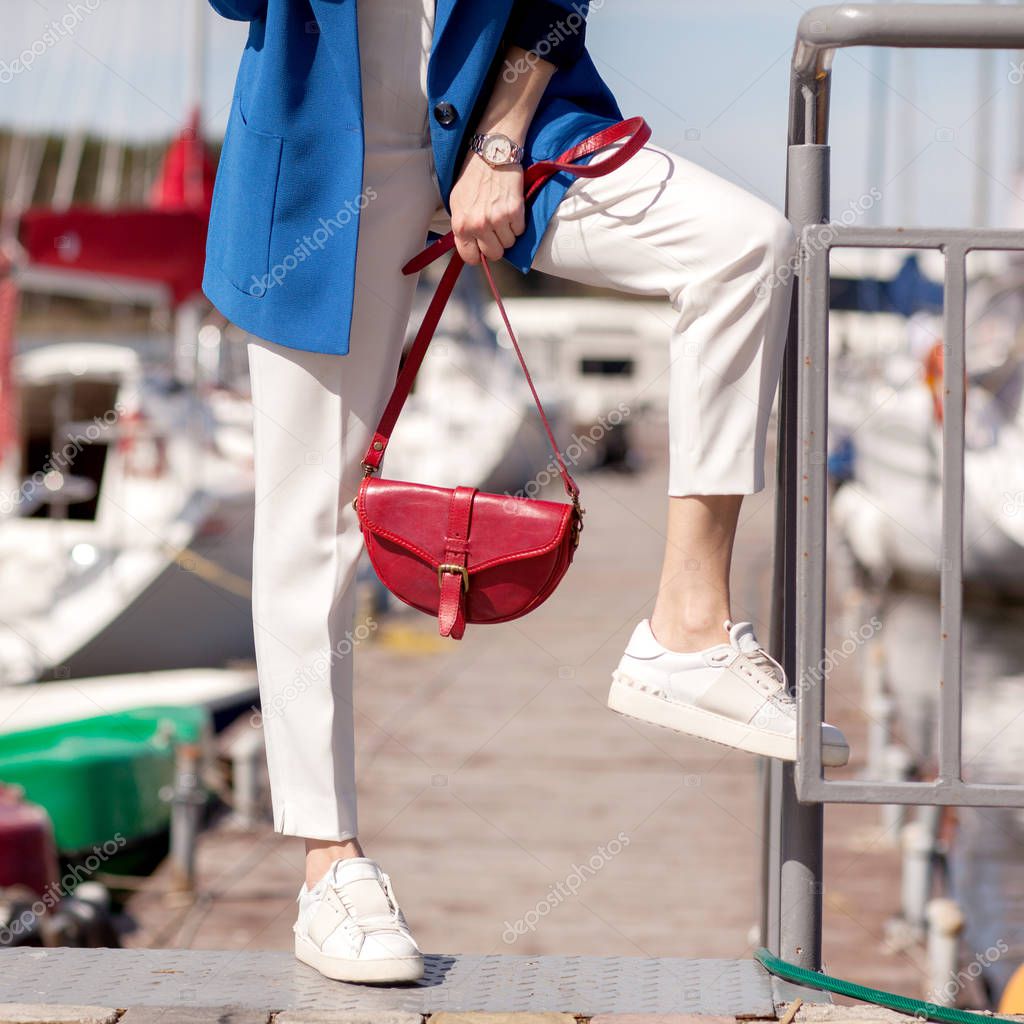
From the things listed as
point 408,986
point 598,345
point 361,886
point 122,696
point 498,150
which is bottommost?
point 122,696

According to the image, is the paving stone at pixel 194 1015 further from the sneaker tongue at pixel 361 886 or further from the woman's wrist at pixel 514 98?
the woman's wrist at pixel 514 98

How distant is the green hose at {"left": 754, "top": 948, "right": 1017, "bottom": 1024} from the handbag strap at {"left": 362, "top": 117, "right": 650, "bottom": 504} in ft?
2.14

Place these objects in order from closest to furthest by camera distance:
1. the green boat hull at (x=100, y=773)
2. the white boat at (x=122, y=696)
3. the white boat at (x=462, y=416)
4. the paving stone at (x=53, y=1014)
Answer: the paving stone at (x=53, y=1014) < the green boat hull at (x=100, y=773) < the white boat at (x=122, y=696) < the white boat at (x=462, y=416)

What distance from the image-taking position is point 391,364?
1.87m

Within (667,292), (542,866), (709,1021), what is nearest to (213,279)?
(667,292)

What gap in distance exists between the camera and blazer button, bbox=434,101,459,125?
1713 mm

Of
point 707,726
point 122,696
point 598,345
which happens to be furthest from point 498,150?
point 598,345

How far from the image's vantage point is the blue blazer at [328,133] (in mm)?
1707

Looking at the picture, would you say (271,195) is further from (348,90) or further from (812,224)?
(812,224)

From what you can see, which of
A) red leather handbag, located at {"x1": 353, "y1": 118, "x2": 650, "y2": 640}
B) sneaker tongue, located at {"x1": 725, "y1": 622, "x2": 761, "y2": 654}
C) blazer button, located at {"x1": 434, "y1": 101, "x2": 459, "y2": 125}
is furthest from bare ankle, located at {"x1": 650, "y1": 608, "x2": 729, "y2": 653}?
blazer button, located at {"x1": 434, "y1": 101, "x2": 459, "y2": 125}

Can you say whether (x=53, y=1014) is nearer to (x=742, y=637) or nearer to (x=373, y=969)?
(x=373, y=969)

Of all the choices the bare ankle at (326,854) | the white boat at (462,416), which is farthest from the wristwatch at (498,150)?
the white boat at (462,416)

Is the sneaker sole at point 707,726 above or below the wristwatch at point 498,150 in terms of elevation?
below

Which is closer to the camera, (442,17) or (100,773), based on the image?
(442,17)
